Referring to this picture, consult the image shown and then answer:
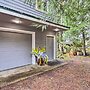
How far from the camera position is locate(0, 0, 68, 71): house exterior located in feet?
23.7

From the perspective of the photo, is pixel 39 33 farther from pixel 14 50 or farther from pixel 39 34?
pixel 14 50

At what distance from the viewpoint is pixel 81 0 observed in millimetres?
5316

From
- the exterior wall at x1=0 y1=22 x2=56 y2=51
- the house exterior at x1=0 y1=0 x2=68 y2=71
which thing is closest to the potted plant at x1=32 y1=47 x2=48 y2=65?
the house exterior at x1=0 y1=0 x2=68 y2=71

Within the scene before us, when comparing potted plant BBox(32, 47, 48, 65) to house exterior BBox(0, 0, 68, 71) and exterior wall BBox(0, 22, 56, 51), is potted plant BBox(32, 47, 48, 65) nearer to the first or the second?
house exterior BBox(0, 0, 68, 71)

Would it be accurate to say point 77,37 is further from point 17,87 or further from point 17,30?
point 17,87

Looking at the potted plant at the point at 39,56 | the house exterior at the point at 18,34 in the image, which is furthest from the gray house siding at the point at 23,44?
the potted plant at the point at 39,56

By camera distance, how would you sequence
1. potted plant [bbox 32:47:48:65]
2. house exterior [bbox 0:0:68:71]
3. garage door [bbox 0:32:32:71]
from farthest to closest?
potted plant [bbox 32:47:48:65], garage door [bbox 0:32:32:71], house exterior [bbox 0:0:68:71]

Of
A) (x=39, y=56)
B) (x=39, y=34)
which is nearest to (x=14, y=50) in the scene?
(x=39, y=56)

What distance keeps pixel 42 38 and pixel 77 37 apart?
22.9 feet

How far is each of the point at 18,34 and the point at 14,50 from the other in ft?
3.19

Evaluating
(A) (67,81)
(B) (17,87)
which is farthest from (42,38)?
(B) (17,87)

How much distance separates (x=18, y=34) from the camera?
891cm

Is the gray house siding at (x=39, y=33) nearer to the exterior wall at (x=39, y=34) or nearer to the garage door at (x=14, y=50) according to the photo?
the exterior wall at (x=39, y=34)

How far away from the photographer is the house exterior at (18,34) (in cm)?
723
